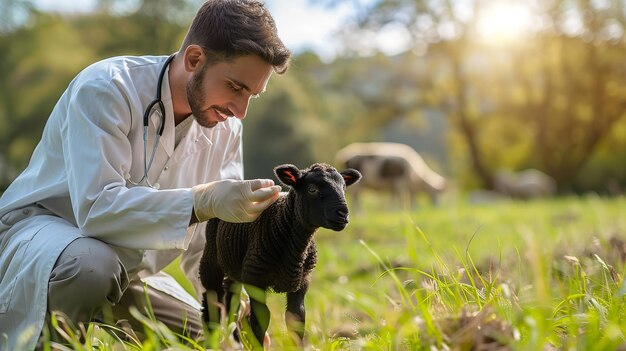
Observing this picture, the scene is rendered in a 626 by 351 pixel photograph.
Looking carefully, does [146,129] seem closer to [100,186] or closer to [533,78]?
[100,186]

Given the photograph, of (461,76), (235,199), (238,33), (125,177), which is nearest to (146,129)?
(125,177)

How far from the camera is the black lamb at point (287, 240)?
312cm

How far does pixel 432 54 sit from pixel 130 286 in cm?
2364

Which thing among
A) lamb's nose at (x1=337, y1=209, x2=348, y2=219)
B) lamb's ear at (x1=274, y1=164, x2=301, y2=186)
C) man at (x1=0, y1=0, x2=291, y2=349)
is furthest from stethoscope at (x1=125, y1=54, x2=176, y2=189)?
lamb's nose at (x1=337, y1=209, x2=348, y2=219)

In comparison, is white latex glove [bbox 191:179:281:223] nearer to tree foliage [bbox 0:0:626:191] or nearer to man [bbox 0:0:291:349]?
man [bbox 0:0:291:349]

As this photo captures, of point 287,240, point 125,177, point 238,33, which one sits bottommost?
point 287,240

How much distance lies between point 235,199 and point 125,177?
76cm

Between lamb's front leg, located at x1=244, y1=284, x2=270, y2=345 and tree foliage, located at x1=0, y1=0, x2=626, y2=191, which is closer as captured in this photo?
lamb's front leg, located at x1=244, y1=284, x2=270, y2=345

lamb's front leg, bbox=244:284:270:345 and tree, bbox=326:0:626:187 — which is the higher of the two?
lamb's front leg, bbox=244:284:270:345

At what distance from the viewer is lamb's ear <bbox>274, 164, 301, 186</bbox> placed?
3201 mm

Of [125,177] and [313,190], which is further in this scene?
[125,177]

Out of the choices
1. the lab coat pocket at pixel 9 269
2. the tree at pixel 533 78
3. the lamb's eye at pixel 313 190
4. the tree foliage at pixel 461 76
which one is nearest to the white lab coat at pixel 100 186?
the lab coat pocket at pixel 9 269

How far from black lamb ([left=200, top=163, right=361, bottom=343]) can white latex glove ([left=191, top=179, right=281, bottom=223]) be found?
4.9 inches

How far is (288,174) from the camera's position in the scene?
3.22 metres
